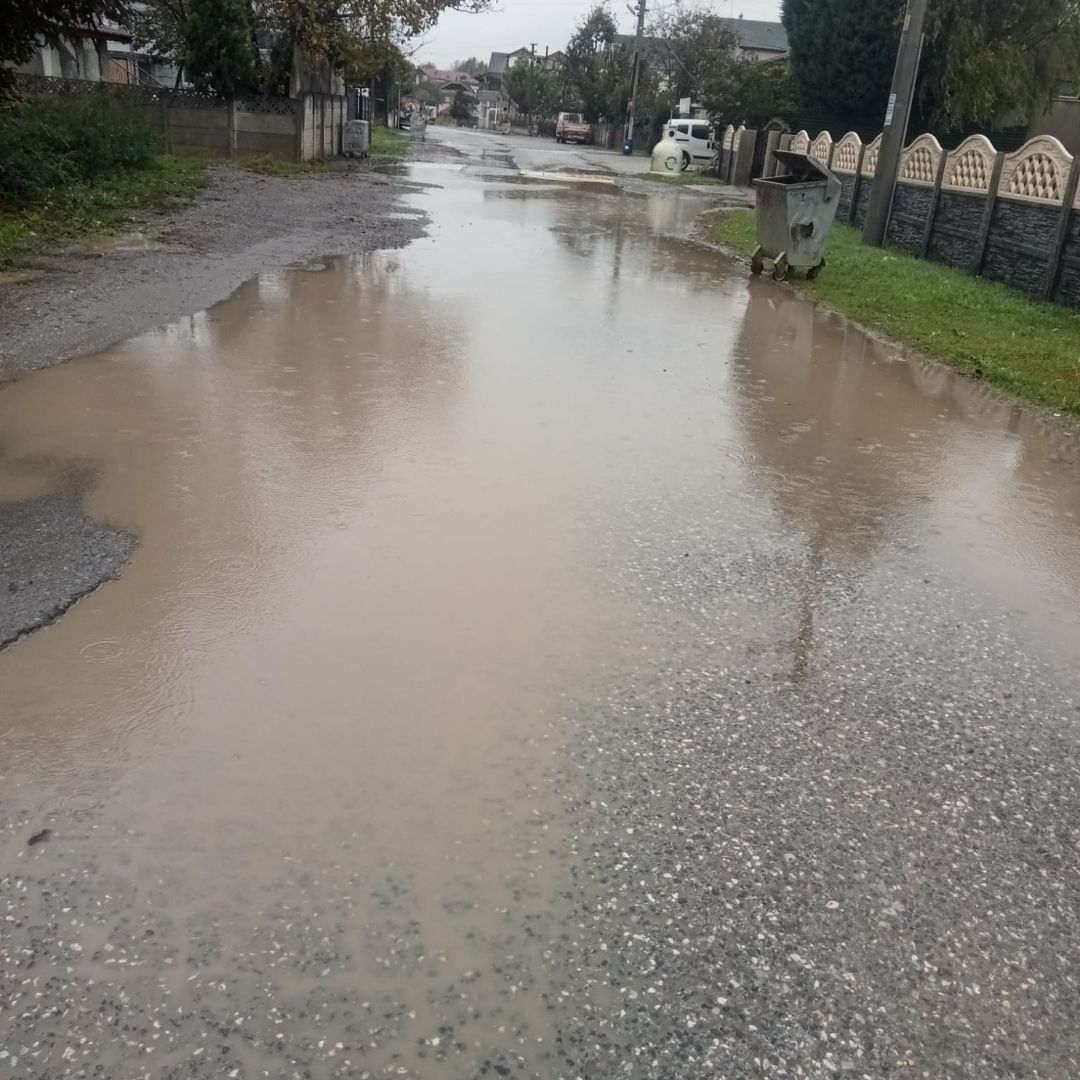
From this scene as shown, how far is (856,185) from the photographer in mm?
21016

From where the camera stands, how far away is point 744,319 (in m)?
11.2

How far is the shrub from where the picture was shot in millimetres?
14469

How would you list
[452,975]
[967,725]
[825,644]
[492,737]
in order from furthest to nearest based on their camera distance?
[825,644], [967,725], [492,737], [452,975]

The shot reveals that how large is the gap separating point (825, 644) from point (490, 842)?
1.86 meters

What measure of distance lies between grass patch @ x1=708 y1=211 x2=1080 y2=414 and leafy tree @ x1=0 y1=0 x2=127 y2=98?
968 centimetres

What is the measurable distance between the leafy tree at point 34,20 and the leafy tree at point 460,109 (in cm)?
9628

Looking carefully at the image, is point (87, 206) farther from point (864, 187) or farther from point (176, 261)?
point (864, 187)

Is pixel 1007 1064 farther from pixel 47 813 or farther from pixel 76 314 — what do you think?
pixel 76 314

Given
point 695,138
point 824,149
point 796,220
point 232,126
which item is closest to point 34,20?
point 796,220

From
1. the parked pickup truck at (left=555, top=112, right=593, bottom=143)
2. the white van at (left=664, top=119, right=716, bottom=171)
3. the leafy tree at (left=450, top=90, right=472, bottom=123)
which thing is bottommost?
the white van at (left=664, top=119, right=716, bottom=171)

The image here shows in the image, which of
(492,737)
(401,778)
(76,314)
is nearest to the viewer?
(401,778)

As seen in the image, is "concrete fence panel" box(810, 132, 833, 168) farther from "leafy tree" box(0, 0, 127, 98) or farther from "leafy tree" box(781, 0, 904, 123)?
"leafy tree" box(0, 0, 127, 98)

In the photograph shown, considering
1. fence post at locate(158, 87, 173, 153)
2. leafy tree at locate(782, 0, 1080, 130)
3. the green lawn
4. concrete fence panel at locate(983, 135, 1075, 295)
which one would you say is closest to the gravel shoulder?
fence post at locate(158, 87, 173, 153)

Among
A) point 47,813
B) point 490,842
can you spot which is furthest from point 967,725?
point 47,813
